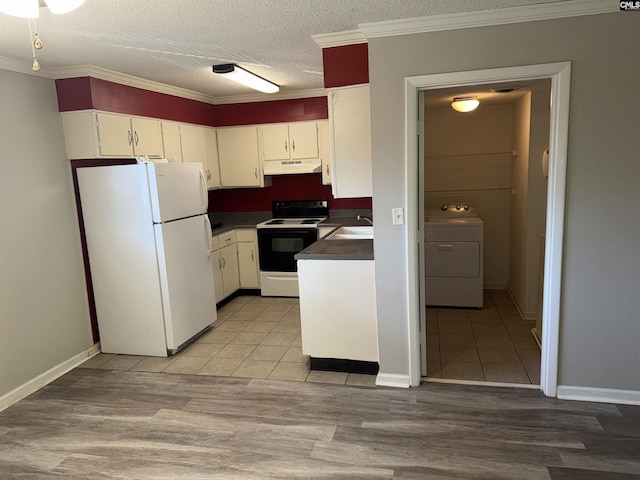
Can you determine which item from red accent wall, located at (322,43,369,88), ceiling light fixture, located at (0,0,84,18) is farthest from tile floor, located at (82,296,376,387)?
ceiling light fixture, located at (0,0,84,18)

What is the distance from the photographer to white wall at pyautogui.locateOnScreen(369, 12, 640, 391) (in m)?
2.43

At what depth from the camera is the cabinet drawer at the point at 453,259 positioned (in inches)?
172

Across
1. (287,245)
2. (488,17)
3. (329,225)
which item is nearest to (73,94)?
(287,245)

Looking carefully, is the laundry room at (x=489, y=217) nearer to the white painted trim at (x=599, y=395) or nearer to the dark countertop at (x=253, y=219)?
the white painted trim at (x=599, y=395)

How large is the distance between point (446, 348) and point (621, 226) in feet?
5.10

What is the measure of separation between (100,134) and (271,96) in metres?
2.09

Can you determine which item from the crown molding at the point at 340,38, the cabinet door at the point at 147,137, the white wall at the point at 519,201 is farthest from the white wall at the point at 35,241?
the white wall at the point at 519,201

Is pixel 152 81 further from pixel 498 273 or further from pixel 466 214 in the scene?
pixel 498 273

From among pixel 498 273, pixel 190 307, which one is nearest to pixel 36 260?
pixel 190 307

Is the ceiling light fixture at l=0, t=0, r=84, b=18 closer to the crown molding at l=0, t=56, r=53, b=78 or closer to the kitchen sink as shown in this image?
the crown molding at l=0, t=56, r=53, b=78

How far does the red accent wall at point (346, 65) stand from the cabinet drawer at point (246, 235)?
249 centimetres

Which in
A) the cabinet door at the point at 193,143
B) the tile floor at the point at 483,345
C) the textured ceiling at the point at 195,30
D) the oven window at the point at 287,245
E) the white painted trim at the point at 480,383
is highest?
the textured ceiling at the point at 195,30

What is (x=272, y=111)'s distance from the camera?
508cm

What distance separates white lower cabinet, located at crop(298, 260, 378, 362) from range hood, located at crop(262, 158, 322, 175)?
2.07 metres
